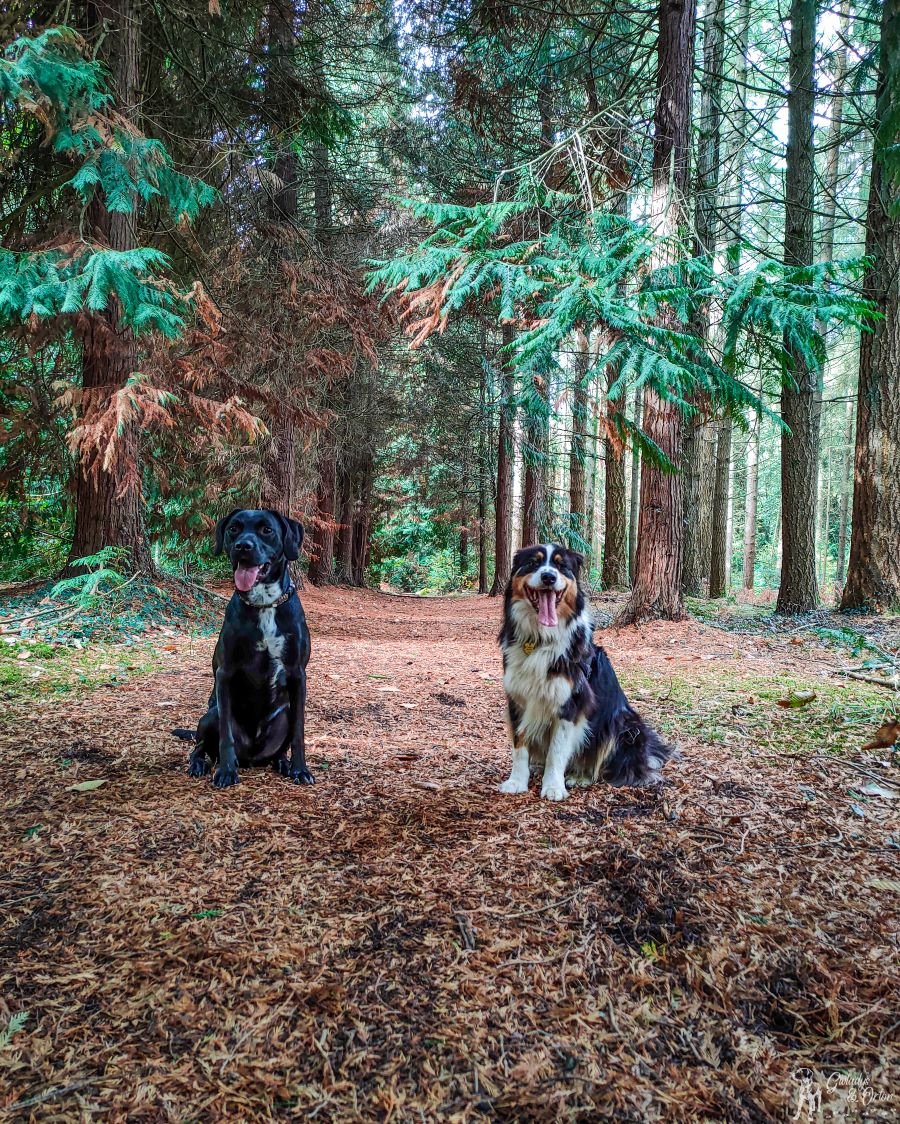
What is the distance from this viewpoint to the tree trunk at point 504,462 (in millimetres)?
13859

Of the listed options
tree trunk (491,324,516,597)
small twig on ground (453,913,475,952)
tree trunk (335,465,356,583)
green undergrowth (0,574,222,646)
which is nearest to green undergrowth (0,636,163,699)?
green undergrowth (0,574,222,646)

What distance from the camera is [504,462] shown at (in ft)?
52.2

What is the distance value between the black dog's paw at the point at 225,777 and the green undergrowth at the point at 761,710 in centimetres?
264

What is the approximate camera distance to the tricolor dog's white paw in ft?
9.95

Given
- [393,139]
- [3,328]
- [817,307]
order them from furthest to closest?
[393,139]
[3,328]
[817,307]

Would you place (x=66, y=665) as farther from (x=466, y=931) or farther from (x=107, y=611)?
(x=466, y=931)

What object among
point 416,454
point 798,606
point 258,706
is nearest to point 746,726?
point 258,706

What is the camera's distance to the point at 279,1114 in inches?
52.9

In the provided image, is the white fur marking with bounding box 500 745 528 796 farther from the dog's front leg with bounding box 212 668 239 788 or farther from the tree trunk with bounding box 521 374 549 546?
the tree trunk with bounding box 521 374 549 546

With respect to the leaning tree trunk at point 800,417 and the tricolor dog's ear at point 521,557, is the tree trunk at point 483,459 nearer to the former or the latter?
the leaning tree trunk at point 800,417

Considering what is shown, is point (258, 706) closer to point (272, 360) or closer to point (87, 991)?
point (87, 991)

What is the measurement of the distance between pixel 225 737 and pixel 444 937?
1721mm

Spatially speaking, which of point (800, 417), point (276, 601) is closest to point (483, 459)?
point (800, 417)

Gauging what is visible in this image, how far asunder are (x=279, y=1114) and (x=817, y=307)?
5.64m
